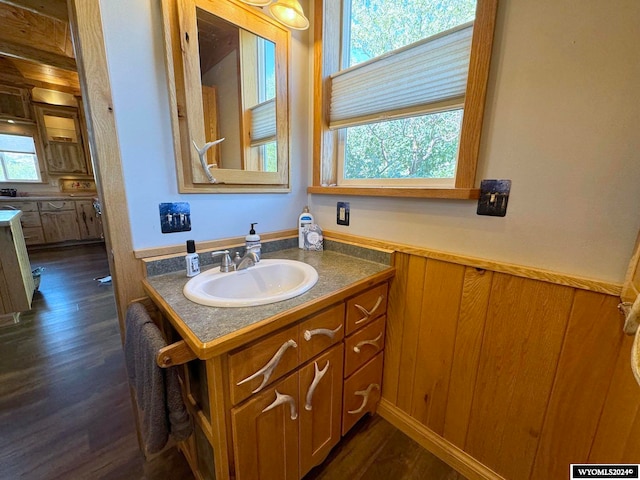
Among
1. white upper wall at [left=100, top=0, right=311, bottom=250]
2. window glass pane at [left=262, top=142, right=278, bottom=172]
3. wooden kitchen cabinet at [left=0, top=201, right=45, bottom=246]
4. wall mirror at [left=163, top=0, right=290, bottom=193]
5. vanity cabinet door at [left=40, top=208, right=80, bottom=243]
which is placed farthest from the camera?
vanity cabinet door at [left=40, top=208, right=80, bottom=243]

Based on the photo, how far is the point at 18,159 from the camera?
427 cm

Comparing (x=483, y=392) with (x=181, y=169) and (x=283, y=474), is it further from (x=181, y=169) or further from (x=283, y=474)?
(x=181, y=169)

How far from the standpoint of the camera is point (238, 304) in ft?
2.47

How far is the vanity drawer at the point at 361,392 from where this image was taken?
1.09 metres

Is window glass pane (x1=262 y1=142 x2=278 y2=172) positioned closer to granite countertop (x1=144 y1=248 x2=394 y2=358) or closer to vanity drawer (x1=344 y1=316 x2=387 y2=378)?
granite countertop (x1=144 y1=248 x2=394 y2=358)

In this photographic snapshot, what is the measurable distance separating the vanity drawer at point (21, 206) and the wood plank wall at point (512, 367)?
A: 5.70 meters

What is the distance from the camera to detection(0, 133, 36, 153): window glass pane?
13.4ft

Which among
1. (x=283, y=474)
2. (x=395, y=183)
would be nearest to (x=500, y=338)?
(x=395, y=183)

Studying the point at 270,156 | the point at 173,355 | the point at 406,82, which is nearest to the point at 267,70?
the point at 270,156

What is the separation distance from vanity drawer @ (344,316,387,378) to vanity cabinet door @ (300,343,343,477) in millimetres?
54

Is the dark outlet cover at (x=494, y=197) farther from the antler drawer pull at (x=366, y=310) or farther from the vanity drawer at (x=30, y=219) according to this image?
the vanity drawer at (x=30, y=219)

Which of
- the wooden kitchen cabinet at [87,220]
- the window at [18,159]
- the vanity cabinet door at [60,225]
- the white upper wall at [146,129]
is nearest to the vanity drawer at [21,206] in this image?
the vanity cabinet door at [60,225]

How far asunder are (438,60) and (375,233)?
28.7 inches

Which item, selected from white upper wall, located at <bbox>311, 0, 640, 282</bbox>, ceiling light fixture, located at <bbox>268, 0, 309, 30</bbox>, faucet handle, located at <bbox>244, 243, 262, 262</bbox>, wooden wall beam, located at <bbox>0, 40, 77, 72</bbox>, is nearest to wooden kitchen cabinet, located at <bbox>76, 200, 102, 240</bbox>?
wooden wall beam, located at <bbox>0, 40, 77, 72</bbox>
